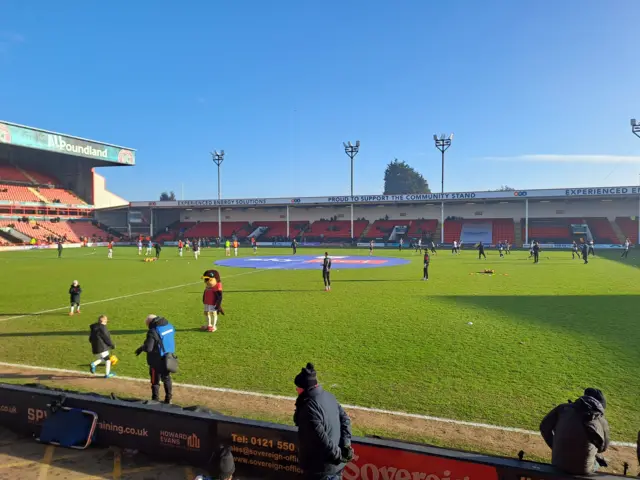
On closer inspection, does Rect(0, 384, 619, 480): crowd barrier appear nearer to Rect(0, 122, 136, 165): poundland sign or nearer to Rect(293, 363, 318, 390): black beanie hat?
Rect(293, 363, 318, 390): black beanie hat

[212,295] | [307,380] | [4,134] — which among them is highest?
[4,134]

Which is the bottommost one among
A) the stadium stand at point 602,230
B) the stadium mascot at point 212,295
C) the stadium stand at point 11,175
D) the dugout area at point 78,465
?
the dugout area at point 78,465

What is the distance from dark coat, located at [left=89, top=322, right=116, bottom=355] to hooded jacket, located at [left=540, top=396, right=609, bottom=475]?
7.82 metres

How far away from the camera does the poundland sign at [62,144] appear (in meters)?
55.5

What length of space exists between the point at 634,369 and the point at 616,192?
51253 mm

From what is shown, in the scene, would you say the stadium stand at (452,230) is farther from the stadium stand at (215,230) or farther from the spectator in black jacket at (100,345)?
the spectator in black jacket at (100,345)

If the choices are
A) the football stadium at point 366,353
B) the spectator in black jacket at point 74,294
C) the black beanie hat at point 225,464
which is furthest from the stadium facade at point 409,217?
the black beanie hat at point 225,464

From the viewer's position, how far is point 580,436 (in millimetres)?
3979

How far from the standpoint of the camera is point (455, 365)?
340 inches

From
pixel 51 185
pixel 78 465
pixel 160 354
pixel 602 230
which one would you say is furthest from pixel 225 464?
pixel 51 185

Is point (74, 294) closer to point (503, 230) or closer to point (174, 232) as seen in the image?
point (503, 230)

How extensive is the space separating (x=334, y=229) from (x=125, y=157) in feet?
123

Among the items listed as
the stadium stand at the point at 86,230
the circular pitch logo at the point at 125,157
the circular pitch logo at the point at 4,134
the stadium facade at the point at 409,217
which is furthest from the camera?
the circular pitch logo at the point at 125,157

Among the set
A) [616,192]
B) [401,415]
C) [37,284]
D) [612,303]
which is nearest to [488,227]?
[616,192]
